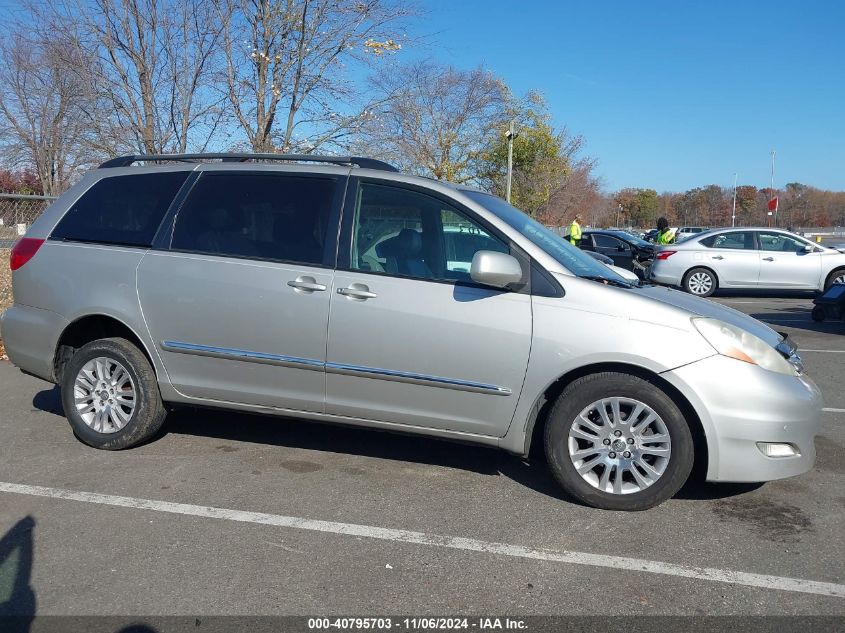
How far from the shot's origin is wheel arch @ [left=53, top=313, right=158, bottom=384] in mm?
4922

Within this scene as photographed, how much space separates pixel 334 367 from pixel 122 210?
6.44ft

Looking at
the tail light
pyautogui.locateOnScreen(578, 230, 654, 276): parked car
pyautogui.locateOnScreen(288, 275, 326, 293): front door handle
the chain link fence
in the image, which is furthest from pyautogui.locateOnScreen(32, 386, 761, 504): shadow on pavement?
pyautogui.locateOnScreen(578, 230, 654, 276): parked car

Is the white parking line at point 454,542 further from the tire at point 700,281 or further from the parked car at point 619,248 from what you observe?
the parked car at point 619,248

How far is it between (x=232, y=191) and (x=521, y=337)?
2.15m

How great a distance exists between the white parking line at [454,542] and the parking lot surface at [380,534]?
0.01 m

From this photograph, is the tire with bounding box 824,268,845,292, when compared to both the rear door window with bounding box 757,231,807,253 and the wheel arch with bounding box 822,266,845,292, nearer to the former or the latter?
the wheel arch with bounding box 822,266,845,292

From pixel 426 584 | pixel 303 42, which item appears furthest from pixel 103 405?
pixel 303 42

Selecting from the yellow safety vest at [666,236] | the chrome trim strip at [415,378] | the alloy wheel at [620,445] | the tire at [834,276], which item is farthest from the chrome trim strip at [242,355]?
the yellow safety vest at [666,236]

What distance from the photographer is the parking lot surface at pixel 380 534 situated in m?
3.11

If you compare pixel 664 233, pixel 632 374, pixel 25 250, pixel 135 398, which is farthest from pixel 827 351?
pixel 664 233

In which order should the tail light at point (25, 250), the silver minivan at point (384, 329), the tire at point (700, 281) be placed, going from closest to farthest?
the silver minivan at point (384, 329) → the tail light at point (25, 250) → the tire at point (700, 281)

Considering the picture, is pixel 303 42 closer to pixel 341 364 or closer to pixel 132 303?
pixel 132 303

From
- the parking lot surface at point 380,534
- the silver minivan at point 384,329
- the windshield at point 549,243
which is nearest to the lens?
the parking lot surface at point 380,534

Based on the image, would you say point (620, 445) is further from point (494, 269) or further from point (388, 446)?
point (388, 446)
